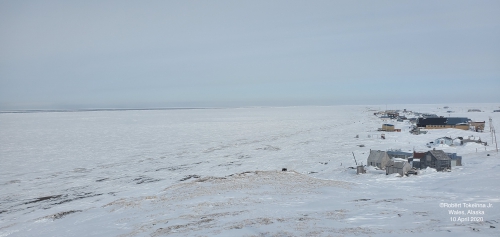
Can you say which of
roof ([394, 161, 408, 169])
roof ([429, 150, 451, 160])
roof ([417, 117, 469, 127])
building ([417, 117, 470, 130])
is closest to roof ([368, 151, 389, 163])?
roof ([394, 161, 408, 169])

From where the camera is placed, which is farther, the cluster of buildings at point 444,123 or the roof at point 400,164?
the cluster of buildings at point 444,123

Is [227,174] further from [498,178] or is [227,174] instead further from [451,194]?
[498,178]

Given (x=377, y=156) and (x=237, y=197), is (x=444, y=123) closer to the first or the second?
(x=377, y=156)

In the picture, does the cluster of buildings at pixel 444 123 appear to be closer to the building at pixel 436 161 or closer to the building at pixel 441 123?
the building at pixel 441 123

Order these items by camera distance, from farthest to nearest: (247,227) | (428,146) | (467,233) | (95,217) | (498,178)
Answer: (428,146) → (498,178) → (95,217) → (247,227) → (467,233)

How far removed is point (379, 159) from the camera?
2459cm

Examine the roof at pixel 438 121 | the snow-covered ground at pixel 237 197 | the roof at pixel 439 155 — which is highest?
the roof at pixel 438 121

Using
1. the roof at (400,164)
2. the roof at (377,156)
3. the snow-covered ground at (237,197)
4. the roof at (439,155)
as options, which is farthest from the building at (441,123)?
the roof at (400,164)

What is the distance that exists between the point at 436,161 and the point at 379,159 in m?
3.77

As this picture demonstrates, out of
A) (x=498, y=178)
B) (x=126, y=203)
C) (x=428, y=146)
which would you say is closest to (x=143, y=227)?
(x=126, y=203)

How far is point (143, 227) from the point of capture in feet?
44.2

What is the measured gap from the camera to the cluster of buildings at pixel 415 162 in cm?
2242

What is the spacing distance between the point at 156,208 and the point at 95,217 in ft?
9.16

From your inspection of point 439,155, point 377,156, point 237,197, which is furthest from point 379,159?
point 237,197
